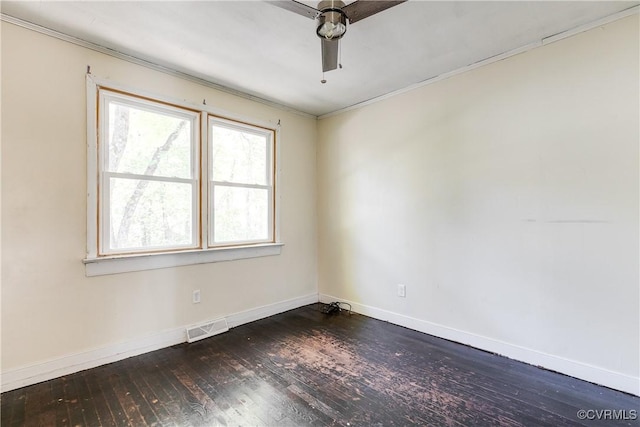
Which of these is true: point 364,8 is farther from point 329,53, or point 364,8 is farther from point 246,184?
point 246,184

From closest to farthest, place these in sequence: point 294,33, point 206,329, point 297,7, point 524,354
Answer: point 297,7 < point 294,33 < point 524,354 < point 206,329

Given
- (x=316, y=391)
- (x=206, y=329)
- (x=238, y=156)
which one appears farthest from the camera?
(x=238, y=156)

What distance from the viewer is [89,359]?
233 centimetres

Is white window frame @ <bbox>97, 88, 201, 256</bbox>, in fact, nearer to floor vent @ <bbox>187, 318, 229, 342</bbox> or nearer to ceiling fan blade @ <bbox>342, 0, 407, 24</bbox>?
floor vent @ <bbox>187, 318, 229, 342</bbox>

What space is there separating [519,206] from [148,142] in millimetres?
3274

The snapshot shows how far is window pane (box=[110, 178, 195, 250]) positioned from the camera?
2.54 meters

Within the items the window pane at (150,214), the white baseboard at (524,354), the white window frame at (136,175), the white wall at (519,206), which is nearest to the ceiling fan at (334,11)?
the white wall at (519,206)

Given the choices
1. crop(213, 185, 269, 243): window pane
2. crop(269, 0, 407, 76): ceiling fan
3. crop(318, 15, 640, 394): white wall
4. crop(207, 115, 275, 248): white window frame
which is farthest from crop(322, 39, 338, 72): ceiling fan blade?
crop(213, 185, 269, 243): window pane

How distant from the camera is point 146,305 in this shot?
104 inches

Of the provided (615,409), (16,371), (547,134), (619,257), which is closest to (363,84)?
(547,134)

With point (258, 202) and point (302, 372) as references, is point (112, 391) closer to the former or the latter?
point (302, 372)

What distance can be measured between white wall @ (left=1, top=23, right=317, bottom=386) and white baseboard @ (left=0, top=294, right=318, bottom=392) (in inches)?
0.6

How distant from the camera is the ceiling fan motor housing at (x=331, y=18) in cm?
159

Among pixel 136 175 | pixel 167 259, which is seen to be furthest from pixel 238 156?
pixel 167 259
